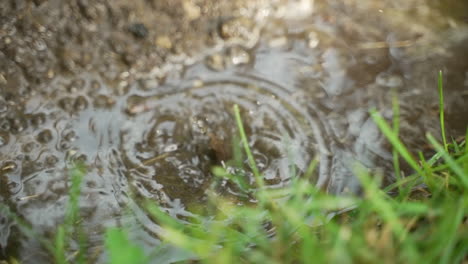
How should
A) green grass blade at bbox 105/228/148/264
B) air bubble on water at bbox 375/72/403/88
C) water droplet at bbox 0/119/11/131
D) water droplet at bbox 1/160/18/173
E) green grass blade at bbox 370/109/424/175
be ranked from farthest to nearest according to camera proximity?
air bubble on water at bbox 375/72/403/88 → water droplet at bbox 0/119/11/131 → water droplet at bbox 1/160/18/173 → green grass blade at bbox 370/109/424/175 → green grass blade at bbox 105/228/148/264

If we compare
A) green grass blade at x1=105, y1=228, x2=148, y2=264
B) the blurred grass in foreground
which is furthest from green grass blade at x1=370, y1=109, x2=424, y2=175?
green grass blade at x1=105, y1=228, x2=148, y2=264

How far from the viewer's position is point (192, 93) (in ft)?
7.31

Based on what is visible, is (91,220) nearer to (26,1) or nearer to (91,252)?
(91,252)

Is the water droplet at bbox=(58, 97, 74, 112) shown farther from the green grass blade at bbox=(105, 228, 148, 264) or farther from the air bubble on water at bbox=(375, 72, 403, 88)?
the air bubble on water at bbox=(375, 72, 403, 88)

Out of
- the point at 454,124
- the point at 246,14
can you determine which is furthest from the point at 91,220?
the point at 454,124

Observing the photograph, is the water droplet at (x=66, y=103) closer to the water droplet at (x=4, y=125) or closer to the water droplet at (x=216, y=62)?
the water droplet at (x=4, y=125)

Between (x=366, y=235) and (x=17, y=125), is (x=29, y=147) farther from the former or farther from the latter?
(x=366, y=235)

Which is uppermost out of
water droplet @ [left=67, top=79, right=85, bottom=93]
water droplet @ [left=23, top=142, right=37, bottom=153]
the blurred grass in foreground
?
water droplet @ [left=67, top=79, right=85, bottom=93]

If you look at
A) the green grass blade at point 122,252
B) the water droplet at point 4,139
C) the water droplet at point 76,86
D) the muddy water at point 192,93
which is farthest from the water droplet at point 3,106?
the green grass blade at point 122,252

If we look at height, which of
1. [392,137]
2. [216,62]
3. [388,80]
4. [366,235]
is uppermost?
[216,62]

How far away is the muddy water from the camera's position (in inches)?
75.7

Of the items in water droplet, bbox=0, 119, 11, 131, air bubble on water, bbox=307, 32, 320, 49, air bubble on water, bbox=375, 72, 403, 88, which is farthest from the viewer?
air bubble on water, bbox=307, 32, 320, 49

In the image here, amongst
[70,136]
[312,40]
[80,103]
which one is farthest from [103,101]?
[312,40]

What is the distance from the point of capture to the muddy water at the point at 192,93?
6.31 ft
